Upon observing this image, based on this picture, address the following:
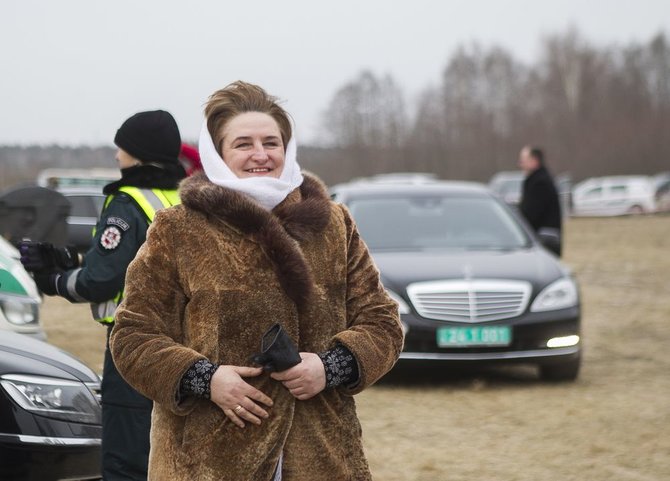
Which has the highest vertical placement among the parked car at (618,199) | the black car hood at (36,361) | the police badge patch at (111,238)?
the police badge patch at (111,238)

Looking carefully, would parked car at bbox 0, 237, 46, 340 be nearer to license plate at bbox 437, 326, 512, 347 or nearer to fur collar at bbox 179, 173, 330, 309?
license plate at bbox 437, 326, 512, 347

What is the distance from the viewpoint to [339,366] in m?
2.73

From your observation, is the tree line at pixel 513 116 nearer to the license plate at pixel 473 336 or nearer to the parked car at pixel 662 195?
the parked car at pixel 662 195

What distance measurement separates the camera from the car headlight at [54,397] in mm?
4137

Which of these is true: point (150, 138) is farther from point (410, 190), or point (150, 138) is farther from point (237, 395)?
point (410, 190)

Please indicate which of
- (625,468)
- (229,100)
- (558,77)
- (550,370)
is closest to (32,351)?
(229,100)

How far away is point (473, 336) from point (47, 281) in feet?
14.7

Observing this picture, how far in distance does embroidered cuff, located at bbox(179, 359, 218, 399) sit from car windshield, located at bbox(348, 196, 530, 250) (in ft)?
20.5

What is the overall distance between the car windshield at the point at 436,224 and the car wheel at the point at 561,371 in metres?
1.12

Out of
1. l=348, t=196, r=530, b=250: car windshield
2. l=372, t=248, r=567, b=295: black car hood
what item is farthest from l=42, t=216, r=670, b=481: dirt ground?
l=348, t=196, r=530, b=250: car windshield

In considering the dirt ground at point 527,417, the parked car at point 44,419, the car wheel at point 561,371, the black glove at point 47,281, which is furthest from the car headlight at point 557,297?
the black glove at point 47,281

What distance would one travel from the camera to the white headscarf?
2.78 m

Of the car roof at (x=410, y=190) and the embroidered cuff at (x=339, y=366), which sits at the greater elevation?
the embroidered cuff at (x=339, y=366)

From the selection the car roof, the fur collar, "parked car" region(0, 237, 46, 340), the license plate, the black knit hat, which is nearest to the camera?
the fur collar
